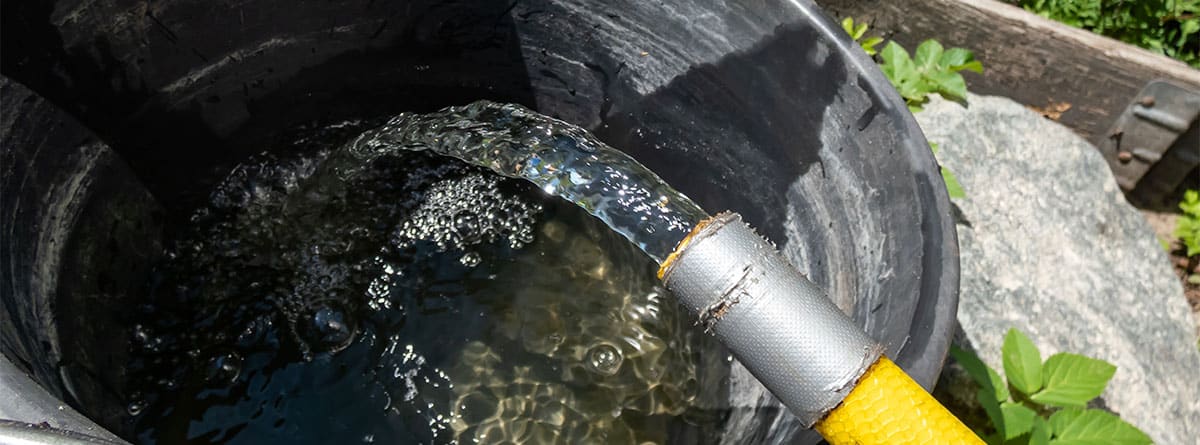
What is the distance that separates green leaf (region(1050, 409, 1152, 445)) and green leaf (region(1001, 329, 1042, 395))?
76 mm

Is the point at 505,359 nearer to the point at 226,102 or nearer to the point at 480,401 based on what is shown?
the point at 480,401

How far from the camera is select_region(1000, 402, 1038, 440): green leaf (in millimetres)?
1545

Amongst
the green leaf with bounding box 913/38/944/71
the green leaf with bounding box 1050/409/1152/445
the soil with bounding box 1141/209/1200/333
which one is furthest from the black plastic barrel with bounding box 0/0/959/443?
the soil with bounding box 1141/209/1200/333

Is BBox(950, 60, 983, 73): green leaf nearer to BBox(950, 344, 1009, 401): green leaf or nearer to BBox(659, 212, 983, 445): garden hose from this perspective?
BBox(950, 344, 1009, 401): green leaf

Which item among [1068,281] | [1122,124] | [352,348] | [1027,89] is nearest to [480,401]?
[352,348]

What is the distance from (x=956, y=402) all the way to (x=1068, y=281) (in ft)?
1.46

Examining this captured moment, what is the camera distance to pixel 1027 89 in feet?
7.39

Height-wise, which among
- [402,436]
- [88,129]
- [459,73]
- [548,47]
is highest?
[548,47]

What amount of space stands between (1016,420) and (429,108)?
1292 millimetres

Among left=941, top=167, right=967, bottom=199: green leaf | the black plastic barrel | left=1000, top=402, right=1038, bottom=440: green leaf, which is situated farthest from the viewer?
left=941, top=167, right=967, bottom=199: green leaf

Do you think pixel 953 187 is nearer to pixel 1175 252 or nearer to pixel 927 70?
pixel 927 70

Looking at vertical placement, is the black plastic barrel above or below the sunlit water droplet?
above

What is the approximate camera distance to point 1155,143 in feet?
7.33

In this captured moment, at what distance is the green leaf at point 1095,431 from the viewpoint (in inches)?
61.3
